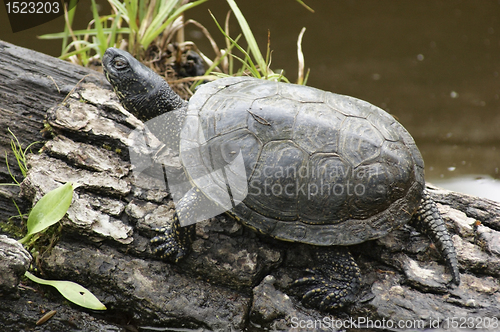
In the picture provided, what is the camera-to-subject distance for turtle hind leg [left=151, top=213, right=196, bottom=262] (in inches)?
76.0

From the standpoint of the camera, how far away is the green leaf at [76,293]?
1.83 m

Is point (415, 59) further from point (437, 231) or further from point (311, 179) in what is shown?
point (311, 179)

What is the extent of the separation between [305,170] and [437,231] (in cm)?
81

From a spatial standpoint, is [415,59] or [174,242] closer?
[174,242]

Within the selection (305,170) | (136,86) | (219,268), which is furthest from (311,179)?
(136,86)

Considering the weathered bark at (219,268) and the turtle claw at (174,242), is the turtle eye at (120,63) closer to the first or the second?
the weathered bark at (219,268)

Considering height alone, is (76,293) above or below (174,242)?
below

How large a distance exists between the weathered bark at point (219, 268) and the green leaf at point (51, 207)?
0.06 metres

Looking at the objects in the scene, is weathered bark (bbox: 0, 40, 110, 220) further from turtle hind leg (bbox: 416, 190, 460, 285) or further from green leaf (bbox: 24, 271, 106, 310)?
turtle hind leg (bbox: 416, 190, 460, 285)

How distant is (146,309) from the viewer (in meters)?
1.92

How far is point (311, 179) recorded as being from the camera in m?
1.87

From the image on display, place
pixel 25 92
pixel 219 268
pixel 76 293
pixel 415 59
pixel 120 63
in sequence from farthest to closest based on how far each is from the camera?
pixel 415 59 → pixel 25 92 → pixel 120 63 → pixel 219 268 → pixel 76 293

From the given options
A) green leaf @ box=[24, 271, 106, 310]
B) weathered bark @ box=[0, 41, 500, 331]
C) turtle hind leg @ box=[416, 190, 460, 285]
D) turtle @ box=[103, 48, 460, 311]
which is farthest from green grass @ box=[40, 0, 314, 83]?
green leaf @ box=[24, 271, 106, 310]

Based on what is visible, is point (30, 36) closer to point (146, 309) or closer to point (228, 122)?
point (228, 122)
